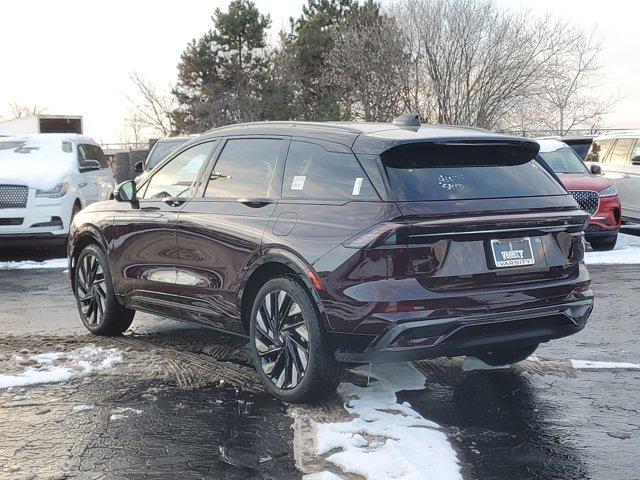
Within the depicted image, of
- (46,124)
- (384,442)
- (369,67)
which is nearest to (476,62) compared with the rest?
(369,67)

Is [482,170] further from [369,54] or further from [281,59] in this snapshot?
[281,59]

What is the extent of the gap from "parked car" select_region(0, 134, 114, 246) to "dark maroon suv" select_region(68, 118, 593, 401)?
670cm

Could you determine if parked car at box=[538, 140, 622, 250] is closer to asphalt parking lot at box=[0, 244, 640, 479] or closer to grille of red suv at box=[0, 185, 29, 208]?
asphalt parking lot at box=[0, 244, 640, 479]

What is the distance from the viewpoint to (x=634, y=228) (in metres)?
15.7

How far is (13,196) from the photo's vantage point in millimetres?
11305

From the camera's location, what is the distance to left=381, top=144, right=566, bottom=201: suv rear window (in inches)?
166

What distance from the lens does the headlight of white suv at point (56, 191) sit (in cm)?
1149

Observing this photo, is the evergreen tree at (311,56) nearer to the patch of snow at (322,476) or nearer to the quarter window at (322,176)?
the quarter window at (322,176)

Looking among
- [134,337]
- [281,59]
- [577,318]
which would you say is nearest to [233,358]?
[134,337]

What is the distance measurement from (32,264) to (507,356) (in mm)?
→ 8275

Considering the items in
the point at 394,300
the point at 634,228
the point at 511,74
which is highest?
the point at 511,74

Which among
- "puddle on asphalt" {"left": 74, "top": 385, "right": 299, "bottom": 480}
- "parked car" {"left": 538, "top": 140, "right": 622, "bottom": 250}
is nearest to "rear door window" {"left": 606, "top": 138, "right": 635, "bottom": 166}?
"parked car" {"left": 538, "top": 140, "right": 622, "bottom": 250}

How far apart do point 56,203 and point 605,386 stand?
8992 millimetres

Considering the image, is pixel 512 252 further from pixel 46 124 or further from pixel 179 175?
pixel 46 124
